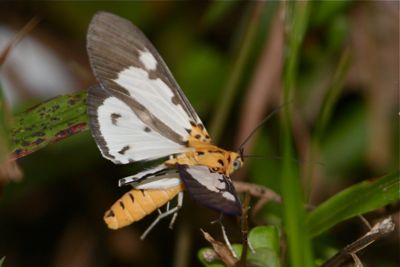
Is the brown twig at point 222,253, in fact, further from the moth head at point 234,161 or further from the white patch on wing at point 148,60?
the white patch on wing at point 148,60

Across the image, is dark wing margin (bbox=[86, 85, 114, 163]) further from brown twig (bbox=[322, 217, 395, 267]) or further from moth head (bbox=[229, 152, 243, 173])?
brown twig (bbox=[322, 217, 395, 267])

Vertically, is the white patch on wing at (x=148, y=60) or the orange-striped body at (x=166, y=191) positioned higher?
the white patch on wing at (x=148, y=60)

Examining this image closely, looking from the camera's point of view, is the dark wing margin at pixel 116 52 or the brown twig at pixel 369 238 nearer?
the brown twig at pixel 369 238

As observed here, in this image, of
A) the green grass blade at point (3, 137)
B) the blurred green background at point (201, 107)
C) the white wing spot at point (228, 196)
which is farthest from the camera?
the blurred green background at point (201, 107)

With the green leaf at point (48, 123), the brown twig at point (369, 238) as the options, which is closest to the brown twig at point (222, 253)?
the brown twig at point (369, 238)

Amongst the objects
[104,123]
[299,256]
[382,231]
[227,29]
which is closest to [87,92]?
[104,123]

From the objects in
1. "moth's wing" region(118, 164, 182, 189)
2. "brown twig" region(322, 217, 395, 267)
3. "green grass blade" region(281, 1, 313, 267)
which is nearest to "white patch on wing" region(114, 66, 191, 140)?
"moth's wing" region(118, 164, 182, 189)

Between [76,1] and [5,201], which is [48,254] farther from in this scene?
[76,1]

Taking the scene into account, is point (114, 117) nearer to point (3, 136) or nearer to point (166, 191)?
point (166, 191)
